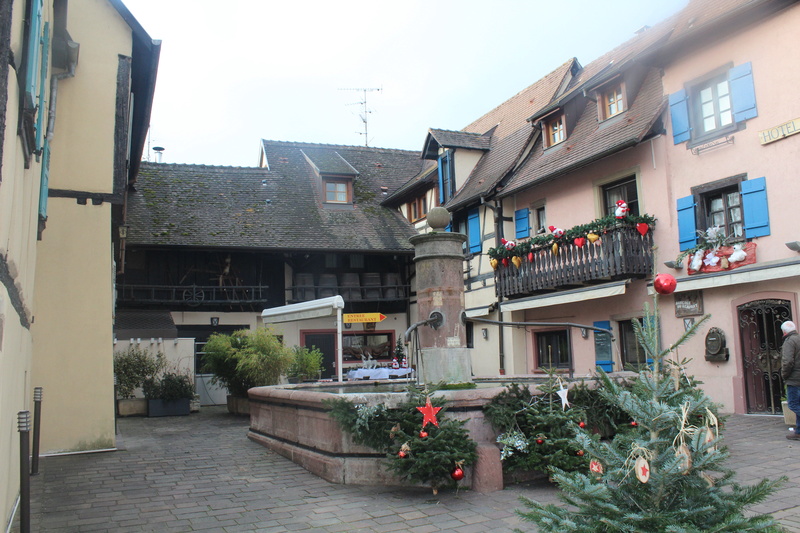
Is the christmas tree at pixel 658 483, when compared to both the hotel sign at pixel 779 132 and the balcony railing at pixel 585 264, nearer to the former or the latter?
the hotel sign at pixel 779 132

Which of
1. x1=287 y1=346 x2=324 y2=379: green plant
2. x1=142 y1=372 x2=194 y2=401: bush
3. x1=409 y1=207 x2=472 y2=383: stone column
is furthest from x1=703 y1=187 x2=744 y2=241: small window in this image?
x1=142 y1=372 x2=194 y2=401: bush

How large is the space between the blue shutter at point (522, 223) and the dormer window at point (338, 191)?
754 centimetres

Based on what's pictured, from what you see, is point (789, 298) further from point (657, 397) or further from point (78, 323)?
point (78, 323)

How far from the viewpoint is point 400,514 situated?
548cm

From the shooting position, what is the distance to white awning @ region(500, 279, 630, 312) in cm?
1370

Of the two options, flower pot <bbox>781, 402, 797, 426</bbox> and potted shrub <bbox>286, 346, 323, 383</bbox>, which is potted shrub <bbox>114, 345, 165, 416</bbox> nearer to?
potted shrub <bbox>286, 346, 323, 383</bbox>

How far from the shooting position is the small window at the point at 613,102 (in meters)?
15.0

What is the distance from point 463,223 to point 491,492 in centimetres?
1393

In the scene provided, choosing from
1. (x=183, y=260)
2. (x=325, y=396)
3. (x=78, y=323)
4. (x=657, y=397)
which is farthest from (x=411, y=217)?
(x=657, y=397)

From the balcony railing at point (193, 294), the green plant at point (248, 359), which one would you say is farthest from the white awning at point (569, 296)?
the balcony railing at point (193, 294)

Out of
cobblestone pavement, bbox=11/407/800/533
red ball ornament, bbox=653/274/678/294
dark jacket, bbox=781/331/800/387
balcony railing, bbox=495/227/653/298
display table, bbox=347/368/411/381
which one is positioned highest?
balcony railing, bbox=495/227/653/298

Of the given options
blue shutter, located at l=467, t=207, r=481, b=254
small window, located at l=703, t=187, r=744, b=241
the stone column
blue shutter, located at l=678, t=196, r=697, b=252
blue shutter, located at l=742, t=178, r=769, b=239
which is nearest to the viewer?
the stone column

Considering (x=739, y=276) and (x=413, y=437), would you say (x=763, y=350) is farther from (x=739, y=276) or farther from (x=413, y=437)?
(x=413, y=437)

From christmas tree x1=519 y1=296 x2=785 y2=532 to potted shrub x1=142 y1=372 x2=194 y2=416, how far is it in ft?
43.2
